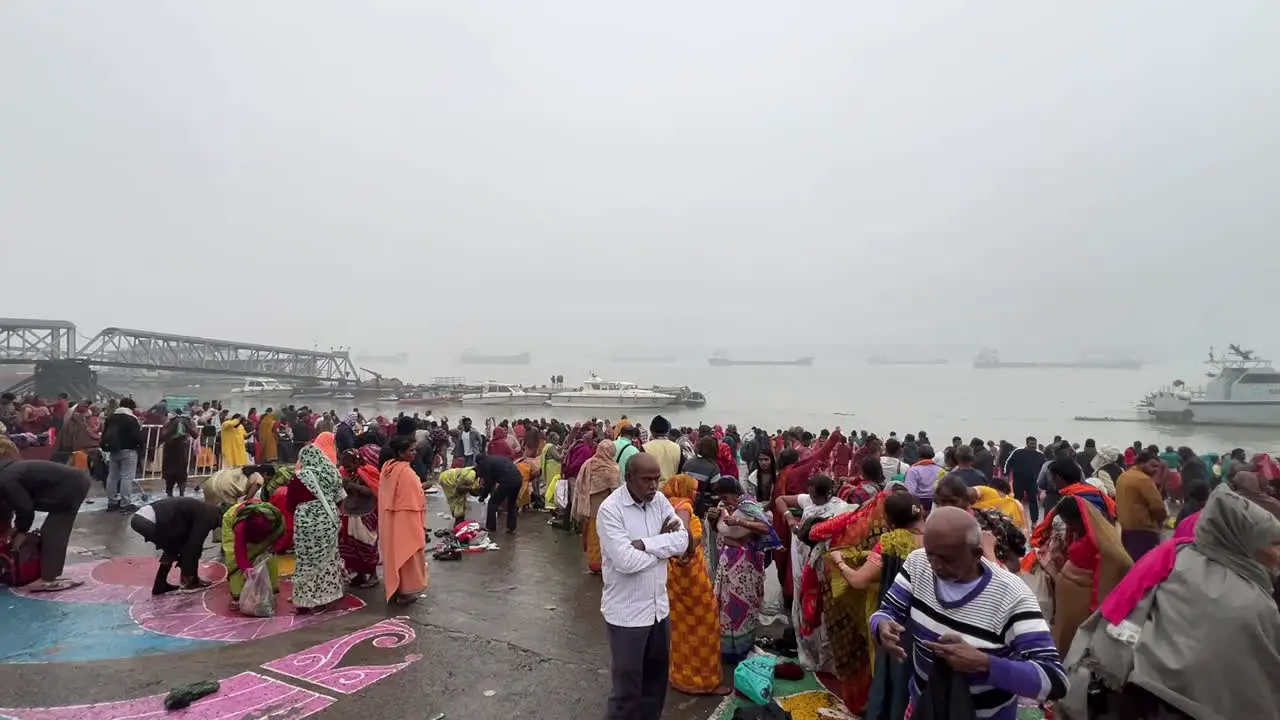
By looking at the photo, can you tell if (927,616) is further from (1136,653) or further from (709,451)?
(709,451)

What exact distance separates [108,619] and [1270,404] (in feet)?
148

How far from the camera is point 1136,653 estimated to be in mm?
2264

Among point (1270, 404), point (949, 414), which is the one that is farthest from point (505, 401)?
point (1270, 404)

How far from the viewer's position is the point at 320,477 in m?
5.40

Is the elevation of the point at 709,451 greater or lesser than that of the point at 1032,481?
greater

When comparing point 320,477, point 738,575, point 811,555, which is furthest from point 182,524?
point 811,555

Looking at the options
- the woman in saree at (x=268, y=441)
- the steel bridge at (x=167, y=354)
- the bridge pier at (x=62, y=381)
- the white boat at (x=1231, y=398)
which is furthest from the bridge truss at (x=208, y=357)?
the white boat at (x=1231, y=398)

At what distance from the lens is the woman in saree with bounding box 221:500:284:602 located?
17.0ft

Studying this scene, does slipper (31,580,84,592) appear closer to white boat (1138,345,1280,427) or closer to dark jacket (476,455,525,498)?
dark jacket (476,455,525,498)

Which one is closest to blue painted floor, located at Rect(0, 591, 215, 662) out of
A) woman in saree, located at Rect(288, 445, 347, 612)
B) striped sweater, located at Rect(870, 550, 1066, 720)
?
woman in saree, located at Rect(288, 445, 347, 612)

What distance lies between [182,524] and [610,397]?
173 ft

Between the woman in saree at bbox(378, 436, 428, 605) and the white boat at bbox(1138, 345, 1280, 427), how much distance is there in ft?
141

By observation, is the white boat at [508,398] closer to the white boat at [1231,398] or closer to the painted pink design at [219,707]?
the white boat at [1231,398]

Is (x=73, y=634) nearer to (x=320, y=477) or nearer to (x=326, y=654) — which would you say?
(x=320, y=477)
